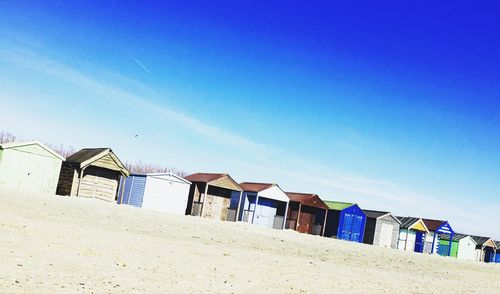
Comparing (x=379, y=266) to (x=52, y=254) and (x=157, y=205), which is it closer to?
(x=52, y=254)

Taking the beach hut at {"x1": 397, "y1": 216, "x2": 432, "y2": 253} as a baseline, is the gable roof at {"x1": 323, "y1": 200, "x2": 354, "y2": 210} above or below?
above

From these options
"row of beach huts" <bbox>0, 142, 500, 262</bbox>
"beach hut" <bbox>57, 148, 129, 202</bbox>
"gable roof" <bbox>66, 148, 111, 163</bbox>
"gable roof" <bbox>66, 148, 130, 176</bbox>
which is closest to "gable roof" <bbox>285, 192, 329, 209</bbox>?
"row of beach huts" <bbox>0, 142, 500, 262</bbox>

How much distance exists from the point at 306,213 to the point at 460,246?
24.1 m

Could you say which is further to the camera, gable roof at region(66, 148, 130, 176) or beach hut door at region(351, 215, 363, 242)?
beach hut door at region(351, 215, 363, 242)

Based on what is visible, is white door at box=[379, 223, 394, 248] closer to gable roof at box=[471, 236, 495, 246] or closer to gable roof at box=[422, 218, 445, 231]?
gable roof at box=[422, 218, 445, 231]

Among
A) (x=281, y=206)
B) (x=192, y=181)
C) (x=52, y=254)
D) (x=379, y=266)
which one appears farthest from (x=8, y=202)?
(x=281, y=206)

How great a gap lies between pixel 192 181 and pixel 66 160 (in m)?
10.5

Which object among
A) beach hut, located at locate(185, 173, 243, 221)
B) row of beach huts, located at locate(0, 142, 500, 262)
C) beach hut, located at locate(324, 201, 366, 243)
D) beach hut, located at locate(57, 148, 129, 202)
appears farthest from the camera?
beach hut, located at locate(324, 201, 366, 243)

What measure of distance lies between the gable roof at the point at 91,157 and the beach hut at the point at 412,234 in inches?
1198

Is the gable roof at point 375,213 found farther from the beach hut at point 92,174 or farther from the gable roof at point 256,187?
the beach hut at point 92,174

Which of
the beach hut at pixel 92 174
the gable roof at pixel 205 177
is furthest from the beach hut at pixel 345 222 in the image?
the beach hut at pixel 92 174

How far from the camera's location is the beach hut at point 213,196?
1487 inches

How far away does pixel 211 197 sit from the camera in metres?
38.9

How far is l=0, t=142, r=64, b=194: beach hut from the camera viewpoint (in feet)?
97.5
